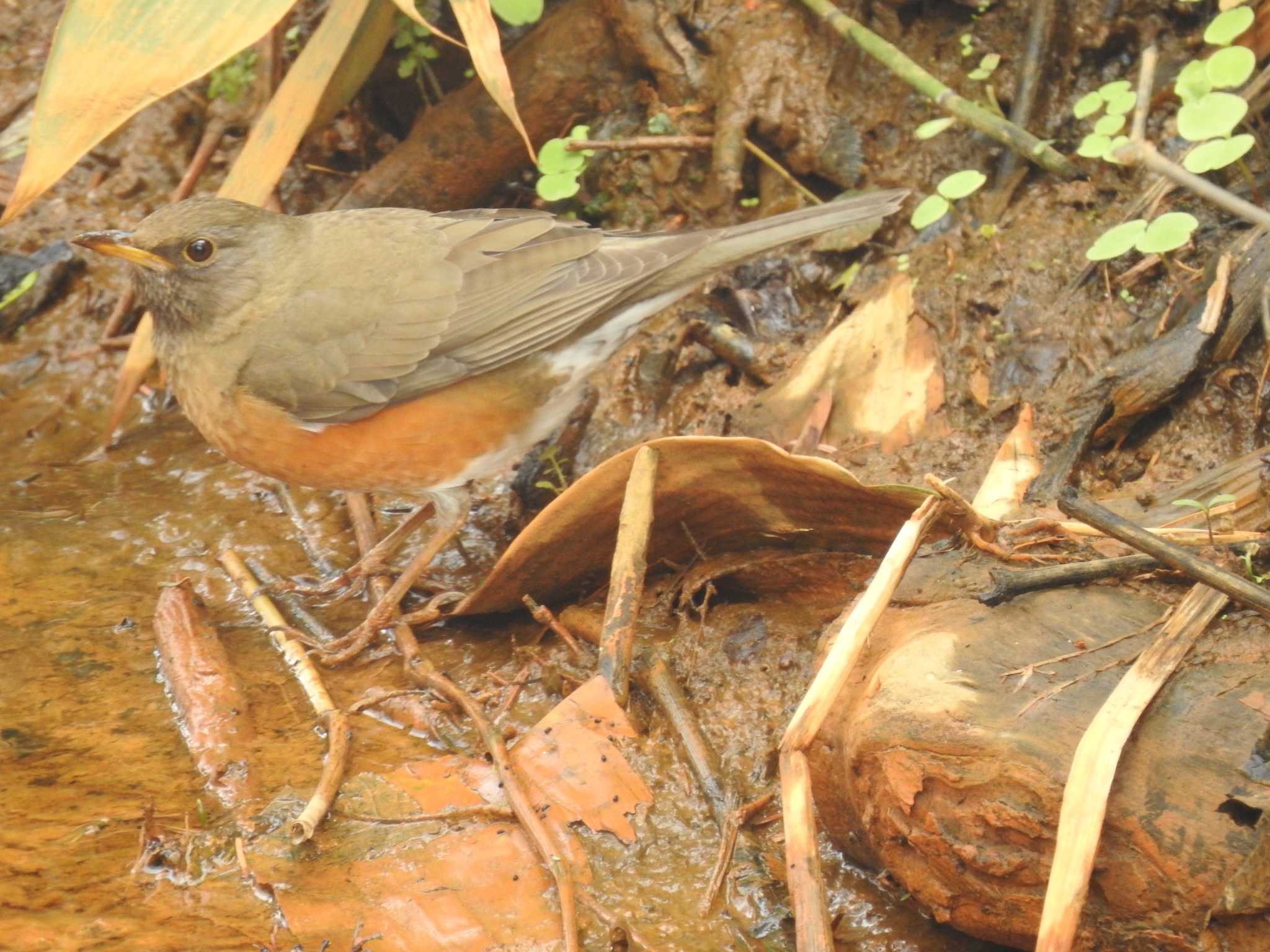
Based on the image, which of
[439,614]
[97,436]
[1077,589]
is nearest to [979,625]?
[1077,589]

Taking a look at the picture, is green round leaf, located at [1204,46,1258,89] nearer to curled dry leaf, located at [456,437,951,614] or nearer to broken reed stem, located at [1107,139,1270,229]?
broken reed stem, located at [1107,139,1270,229]

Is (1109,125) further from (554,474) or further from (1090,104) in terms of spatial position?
(554,474)

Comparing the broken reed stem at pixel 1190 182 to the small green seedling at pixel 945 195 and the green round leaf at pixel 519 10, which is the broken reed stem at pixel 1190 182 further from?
the green round leaf at pixel 519 10

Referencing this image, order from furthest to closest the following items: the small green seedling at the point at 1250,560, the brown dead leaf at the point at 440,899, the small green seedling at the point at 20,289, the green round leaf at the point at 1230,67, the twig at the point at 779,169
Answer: the small green seedling at the point at 20,289
the twig at the point at 779,169
the green round leaf at the point at 1230,67
the brown dead leaf at the point at 440,899
the small green seedling at the point at 1250,560

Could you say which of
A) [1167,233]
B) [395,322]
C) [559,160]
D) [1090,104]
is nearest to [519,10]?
[559,160]

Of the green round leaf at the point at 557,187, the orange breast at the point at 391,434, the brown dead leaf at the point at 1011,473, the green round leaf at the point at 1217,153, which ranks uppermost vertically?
the green round leaf at the point at 1217,153

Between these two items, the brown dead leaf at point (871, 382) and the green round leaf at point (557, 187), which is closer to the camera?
the brown dead leaf at point (871, 382)

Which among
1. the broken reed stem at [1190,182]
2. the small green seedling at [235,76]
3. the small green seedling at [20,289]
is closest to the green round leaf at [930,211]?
the broken reed stem at [1190,182]

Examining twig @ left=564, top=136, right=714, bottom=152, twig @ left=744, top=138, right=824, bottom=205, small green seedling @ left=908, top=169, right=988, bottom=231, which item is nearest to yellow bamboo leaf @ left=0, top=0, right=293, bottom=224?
twig @ left=564, top=136, right=714, bottom=152
